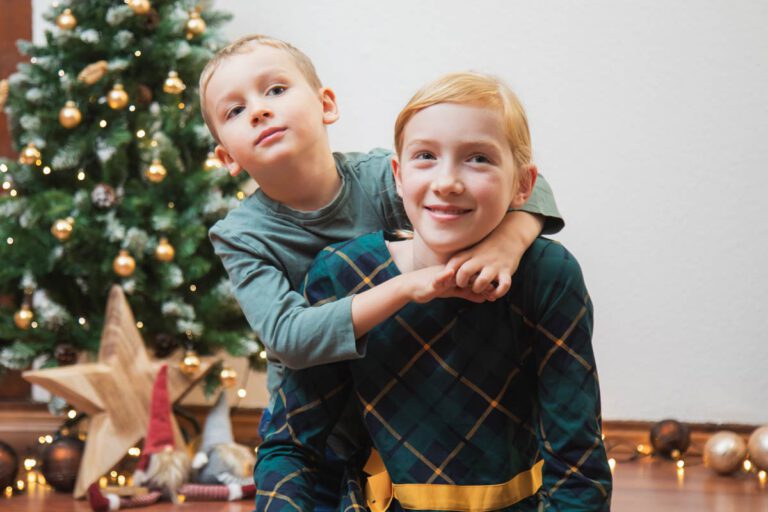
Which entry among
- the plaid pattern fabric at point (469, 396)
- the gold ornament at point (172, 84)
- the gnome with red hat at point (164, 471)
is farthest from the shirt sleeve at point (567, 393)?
the gold ornament at point (172, 84)

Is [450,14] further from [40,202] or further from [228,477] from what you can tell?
[228,477]

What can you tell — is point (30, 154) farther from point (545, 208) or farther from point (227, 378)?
point (545, 208)

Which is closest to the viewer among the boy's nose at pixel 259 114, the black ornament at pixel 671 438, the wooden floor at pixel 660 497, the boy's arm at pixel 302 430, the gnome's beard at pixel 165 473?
the boy's arm at pixel 302 430

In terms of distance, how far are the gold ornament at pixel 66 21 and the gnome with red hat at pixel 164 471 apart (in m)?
1.02

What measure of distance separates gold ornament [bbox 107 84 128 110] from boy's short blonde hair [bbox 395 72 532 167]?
167 cm

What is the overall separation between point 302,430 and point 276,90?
48 centimetres

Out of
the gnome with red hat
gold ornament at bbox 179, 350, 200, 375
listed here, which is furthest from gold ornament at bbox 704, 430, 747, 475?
gold ornament at bbox 179, 350, 200, 375

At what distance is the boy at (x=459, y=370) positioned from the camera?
110cm

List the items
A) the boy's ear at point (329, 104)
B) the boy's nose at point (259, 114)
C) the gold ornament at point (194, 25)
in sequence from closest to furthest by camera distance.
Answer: the boy's nose at point (259, 114) → the boy's ear at point (329, 104) → the gold ornament at point (194, 25)

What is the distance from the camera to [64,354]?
2.65 meters

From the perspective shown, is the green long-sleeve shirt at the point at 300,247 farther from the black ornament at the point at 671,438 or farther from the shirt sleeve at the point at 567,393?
the black ornament at the point at 671,438

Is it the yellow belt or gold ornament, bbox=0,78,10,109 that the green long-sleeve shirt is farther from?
gold ornament, bbox=0,78,10,109

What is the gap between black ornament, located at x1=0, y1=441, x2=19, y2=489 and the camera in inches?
102

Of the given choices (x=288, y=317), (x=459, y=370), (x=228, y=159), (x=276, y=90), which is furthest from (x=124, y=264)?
(x=459, y=370)
